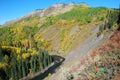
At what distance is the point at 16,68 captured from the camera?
505 ft

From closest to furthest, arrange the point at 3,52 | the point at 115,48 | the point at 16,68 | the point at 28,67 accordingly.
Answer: the point at 115,48
the point at 16,68
the point at 28,67
the point at 3,52

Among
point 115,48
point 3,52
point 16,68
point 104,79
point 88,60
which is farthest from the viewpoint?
point 3,52

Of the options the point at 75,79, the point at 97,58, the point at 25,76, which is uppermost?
the point at 97,58

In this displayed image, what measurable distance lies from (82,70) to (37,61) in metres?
129

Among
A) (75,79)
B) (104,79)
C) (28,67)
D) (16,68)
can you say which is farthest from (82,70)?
(28,67)

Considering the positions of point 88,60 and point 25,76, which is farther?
point 25,76

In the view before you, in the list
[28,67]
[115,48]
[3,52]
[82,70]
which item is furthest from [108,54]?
[3,52]

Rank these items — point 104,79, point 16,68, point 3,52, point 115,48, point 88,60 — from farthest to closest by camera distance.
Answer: point 3,52 < point 16,68 < point 88,60 < point 115,48 < point 104,79

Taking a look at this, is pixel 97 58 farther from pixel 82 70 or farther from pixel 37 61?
pixel 37 61

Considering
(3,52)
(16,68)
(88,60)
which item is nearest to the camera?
(88,60)

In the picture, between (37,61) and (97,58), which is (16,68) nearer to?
(37,61)

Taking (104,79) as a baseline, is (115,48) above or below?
above

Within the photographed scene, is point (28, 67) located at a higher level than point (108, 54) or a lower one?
lower

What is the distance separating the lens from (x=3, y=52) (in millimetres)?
199500
